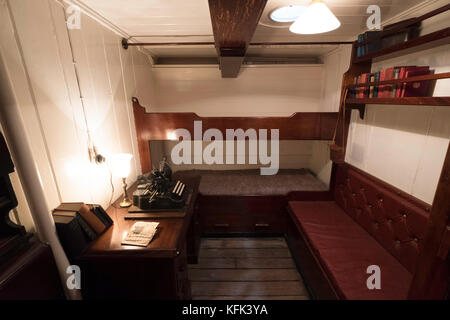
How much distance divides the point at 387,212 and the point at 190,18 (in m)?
2.27

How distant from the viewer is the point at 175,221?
138 centimetres

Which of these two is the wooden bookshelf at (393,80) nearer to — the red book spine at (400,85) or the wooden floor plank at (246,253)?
the red book spine at (400,85)

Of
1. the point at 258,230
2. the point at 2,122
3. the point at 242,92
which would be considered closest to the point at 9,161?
the point at 2,122

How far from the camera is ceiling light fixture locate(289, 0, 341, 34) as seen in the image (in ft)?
3.51

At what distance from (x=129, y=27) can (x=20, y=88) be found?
1.20m

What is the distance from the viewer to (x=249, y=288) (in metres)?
1.96

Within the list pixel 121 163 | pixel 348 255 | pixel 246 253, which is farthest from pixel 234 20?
pixel 246 253

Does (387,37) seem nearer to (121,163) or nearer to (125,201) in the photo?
(121,163)

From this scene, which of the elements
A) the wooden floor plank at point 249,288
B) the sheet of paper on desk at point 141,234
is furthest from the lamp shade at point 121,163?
the wooden floor plank at point 249,288

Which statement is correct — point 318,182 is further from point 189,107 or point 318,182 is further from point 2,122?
point 2,122

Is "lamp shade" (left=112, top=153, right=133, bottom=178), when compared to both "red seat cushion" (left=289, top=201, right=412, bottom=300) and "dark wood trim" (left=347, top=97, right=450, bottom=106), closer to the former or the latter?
"red seat cushion" (left=289, top=201, right=412, bottom=300)

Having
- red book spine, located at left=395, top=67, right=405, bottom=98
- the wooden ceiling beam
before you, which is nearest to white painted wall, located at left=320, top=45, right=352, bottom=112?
red book spine, located at left=395, top=67, right=405, bottom=98

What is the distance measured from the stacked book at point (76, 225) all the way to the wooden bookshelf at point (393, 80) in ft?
6.80

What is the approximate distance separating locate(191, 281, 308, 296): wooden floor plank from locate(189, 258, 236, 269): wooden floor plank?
0.69 feet
